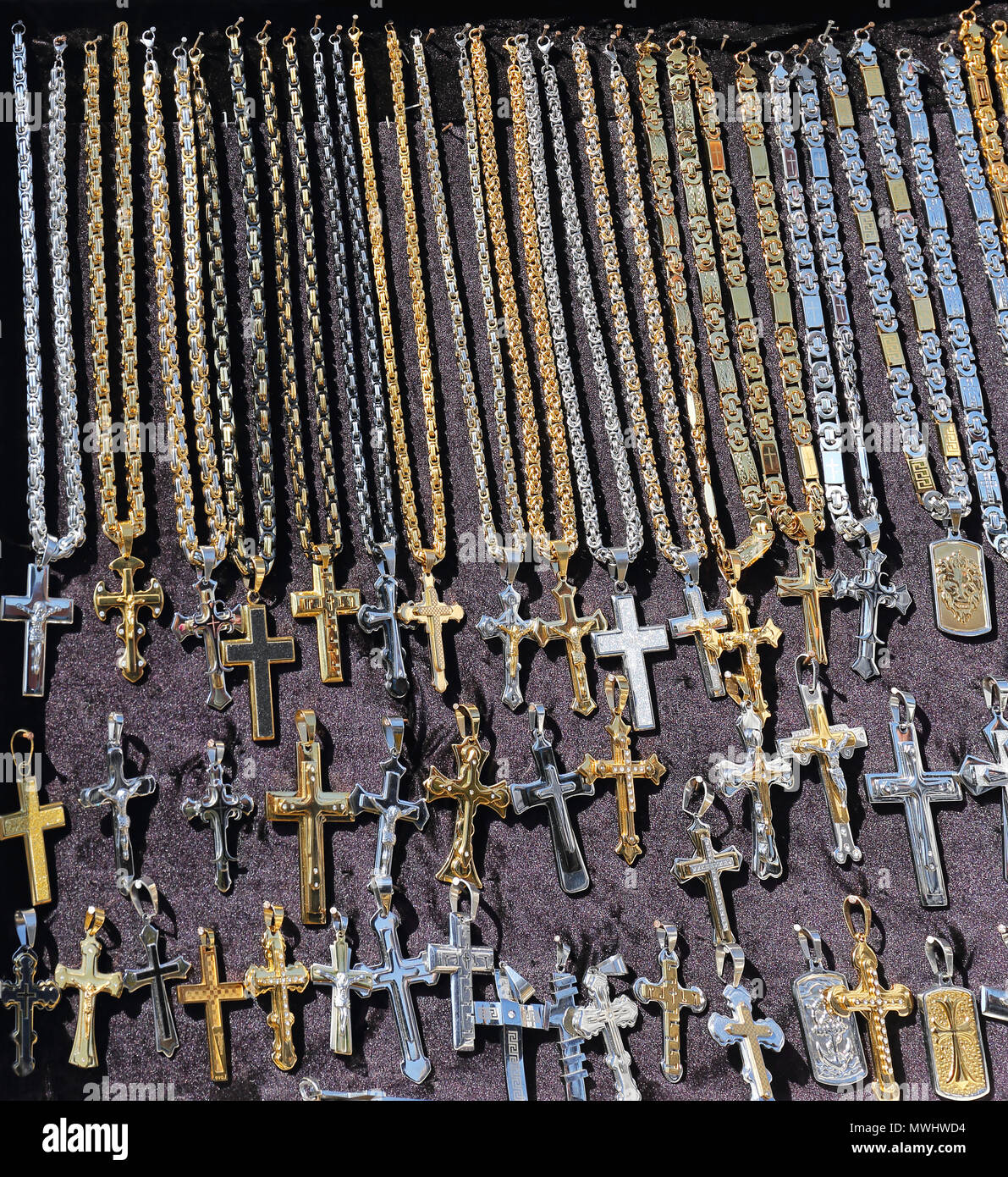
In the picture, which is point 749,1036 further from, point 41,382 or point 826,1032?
point 41,382

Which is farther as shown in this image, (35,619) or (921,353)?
(921,353)

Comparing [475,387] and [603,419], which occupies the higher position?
[475,387]

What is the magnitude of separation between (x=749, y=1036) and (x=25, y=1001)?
173cm

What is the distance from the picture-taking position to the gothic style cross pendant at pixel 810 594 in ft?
10.4

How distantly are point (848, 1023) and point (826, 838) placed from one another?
44cm

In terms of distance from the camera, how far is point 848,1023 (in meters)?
2.99

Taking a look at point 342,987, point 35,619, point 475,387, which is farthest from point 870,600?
point 35,619

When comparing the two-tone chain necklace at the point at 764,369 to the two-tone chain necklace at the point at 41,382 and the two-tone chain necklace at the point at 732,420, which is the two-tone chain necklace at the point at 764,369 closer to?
the two-tone chain necklace at the point at 732,420

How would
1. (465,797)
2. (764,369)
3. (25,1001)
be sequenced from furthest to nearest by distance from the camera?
(764,369) → (465,797) → (25,1001)

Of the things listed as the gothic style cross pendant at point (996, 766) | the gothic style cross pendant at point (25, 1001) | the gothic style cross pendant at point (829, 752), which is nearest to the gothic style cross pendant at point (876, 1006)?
the gothic style cross pendant at point (829, 752)

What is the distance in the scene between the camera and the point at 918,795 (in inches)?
121

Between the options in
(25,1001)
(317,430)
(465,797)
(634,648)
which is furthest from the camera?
(317,430)
